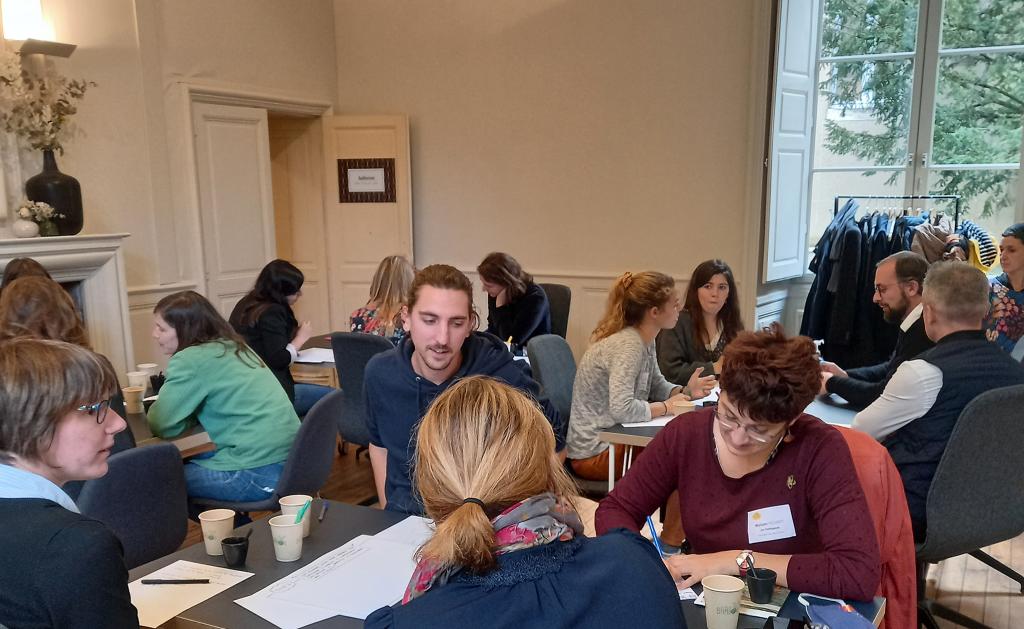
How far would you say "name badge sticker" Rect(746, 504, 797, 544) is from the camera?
176 centimetres

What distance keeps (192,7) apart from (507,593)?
5.71m

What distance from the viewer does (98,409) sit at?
1453mm

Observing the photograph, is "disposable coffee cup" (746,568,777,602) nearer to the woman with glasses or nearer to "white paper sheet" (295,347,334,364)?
the woman with glasses

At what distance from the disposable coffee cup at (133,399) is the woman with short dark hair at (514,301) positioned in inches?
84.8

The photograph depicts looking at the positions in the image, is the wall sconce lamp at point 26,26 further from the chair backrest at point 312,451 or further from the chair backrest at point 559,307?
the chair backrest at point 559,307

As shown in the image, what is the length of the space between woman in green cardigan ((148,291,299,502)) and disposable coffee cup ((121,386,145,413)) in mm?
397

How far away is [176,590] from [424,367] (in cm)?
85

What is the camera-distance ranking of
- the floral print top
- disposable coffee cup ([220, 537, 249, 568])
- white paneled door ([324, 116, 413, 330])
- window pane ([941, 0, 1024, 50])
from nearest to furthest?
1. disposable coffee cup ([220, 537, 249, 568])
2. the floral print top
3. window pane ([941, 0, 1024, 50])
4. white paneled door ([324, 116, 413, 330])

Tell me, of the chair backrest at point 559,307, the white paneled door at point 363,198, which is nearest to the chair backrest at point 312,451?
the chair backrest at point 559,307

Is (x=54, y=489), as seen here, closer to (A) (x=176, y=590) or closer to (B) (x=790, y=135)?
(A) (x=176, y=590)

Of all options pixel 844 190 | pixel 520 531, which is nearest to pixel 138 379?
pixel 520 531

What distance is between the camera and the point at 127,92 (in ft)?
16.9

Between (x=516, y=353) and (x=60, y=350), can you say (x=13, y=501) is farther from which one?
(x=516, y=353)

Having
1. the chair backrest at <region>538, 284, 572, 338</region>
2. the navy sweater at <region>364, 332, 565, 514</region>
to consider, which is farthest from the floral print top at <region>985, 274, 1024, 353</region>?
the navy sweater at <region>364, 332, 565, 514</region>
